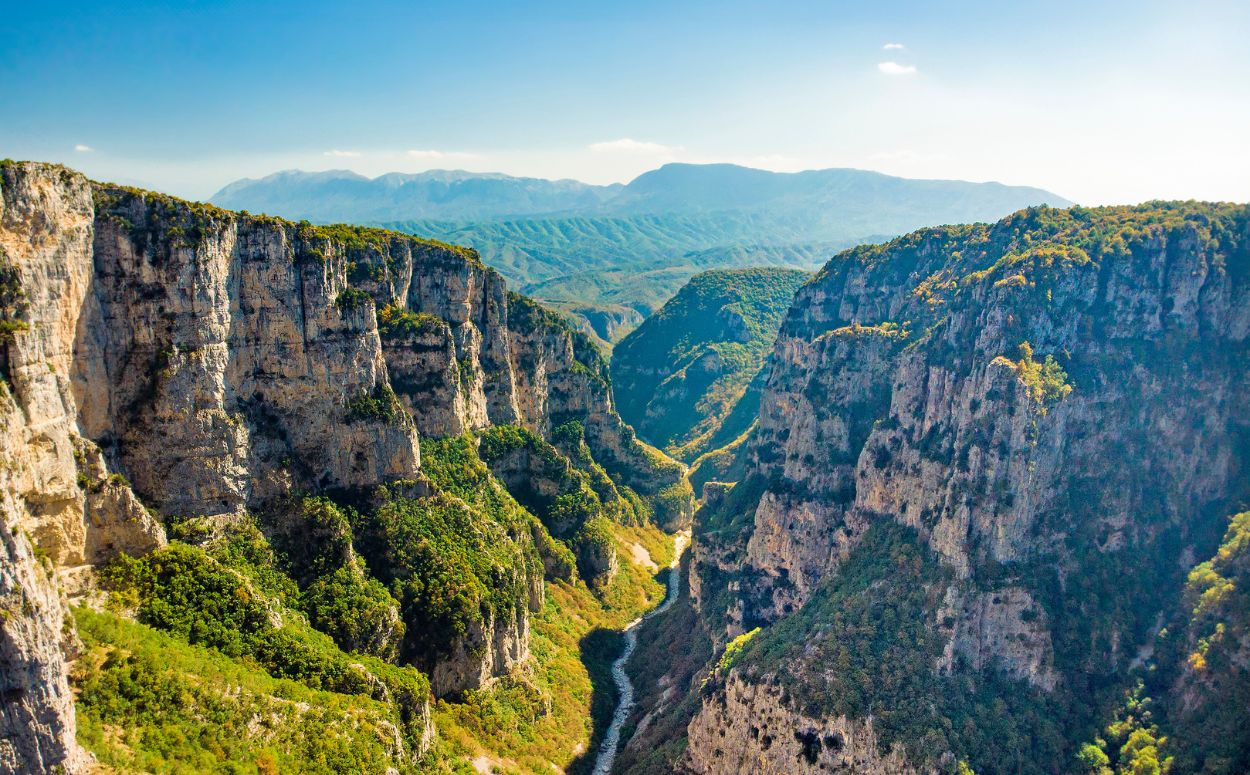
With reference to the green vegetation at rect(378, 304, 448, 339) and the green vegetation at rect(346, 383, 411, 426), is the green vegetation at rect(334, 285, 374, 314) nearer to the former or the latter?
the green vegetation at rect(346, 383, 411, 426)

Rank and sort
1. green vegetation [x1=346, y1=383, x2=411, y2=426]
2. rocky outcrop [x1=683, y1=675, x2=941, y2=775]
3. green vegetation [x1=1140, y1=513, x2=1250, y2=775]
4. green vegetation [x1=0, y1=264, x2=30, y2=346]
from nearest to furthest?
green vegetation [x1=0, y1=264, x2=30, y2=346] < green vegetation [x1=1140, y1=513, x2=1250, y2=775] < rocky outcrop [x1=683, y1=675, x2=941, y2=775] < green vegetation [x1=346, y1=383, x2=411, y2=426]

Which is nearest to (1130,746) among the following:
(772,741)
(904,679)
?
(904,679)

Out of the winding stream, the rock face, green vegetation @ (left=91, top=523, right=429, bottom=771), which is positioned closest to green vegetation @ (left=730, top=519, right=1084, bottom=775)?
the rock face

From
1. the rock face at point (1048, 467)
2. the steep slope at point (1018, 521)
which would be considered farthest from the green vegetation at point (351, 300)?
the steep slope at point (1018, 521)

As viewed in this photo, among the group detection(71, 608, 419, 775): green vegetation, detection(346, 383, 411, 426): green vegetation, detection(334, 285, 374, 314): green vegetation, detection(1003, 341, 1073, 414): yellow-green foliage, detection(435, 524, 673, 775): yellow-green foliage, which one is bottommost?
detection(435, 524, 673, 775): yellow-green foliage

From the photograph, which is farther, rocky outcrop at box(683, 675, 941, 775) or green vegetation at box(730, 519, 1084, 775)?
green vegetation at box(730, 519, 1084, 775)
